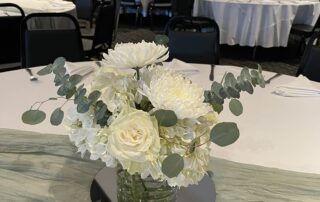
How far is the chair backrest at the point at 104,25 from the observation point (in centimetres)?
309

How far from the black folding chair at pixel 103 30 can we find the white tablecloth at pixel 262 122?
4.74 ft

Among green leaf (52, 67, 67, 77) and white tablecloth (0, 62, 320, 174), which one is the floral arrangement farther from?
white tablecloth (0, 62, 320, 174)

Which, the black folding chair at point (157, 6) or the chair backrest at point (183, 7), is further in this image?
the black folding chair at point (157, 6)

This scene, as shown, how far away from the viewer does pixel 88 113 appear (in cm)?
74

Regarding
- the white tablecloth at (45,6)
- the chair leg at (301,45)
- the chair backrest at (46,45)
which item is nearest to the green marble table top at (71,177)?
the chair backrest at (46,45)

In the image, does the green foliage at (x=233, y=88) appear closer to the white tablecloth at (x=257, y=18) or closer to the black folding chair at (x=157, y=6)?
the white tablecloth at (x=257, y=18)

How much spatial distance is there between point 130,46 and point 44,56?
4.80ft

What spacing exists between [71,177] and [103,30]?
7.66 feet

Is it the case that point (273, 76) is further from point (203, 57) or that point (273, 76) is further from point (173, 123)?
point (173, 123)

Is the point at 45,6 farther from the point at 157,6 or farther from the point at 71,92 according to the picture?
the point at 71,92

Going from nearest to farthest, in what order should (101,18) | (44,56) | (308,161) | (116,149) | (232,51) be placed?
(116,149), (308,161), (44,56), (101,18), (232,51)

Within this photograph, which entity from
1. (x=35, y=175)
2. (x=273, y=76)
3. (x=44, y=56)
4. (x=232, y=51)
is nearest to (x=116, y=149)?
(x=35, y=175)

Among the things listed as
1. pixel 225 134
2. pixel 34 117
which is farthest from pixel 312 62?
pixel 34 117

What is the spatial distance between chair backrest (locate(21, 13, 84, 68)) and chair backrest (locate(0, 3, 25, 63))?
0.77 m
